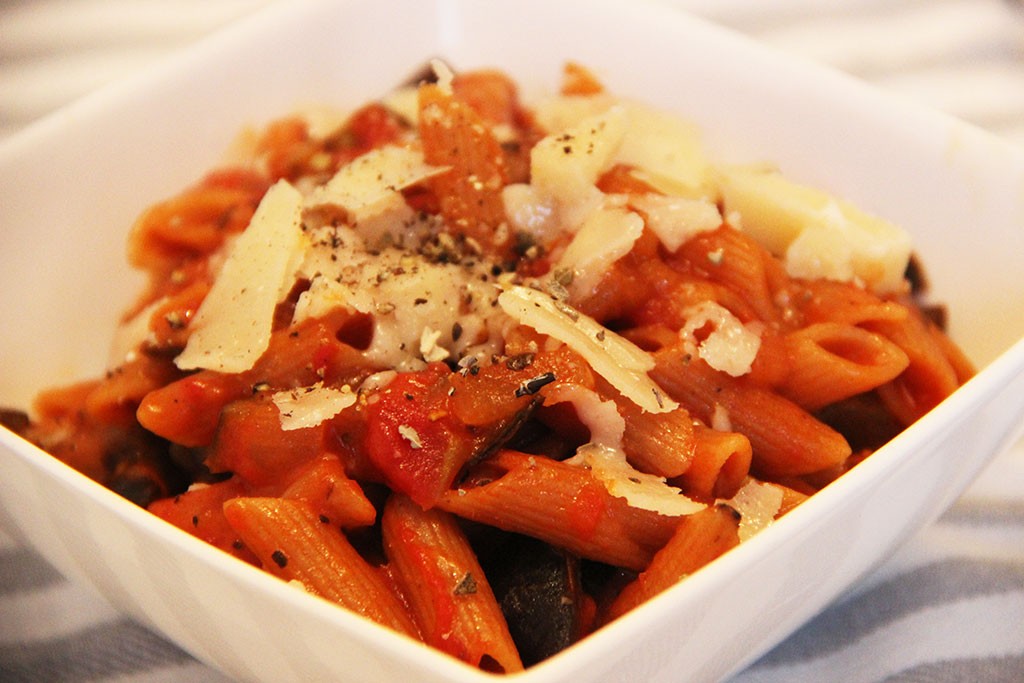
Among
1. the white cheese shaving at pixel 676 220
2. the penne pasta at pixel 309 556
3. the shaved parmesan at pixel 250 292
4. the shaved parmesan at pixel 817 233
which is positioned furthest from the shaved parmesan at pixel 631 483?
the shaved parmesan at pixel 817 233

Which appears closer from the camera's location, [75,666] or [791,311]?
[75,666]

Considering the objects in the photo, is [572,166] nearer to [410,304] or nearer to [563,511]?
[410,304]

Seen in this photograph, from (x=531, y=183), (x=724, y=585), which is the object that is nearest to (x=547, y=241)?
(x=531, y=183)

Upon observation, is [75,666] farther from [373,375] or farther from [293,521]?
[373,375]

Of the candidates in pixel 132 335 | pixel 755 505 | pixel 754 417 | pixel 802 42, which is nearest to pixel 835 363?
pixel 754 417

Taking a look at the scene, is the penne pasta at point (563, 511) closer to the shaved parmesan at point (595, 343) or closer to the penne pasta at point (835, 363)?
the shaved parmesan at point (595, 343)

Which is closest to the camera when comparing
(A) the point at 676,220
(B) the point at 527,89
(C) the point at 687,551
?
(C) the point at 687,551
